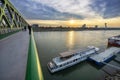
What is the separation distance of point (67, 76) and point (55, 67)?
2332 millimetres

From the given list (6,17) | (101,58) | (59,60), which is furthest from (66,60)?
(6,17)

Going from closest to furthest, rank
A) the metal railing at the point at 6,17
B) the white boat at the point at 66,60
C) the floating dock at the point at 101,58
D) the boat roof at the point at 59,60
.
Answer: the metal railing at the point at 6,17
the white boat at the point at 66,60
the boat roof at the point at 59,60
the floating dock at the point at 101,58

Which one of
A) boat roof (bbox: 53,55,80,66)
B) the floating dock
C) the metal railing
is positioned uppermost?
the metal railing

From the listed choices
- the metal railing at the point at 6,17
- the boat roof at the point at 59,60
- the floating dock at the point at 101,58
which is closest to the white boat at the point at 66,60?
the boat roof at the point at 59,60

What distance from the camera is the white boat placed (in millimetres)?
15672

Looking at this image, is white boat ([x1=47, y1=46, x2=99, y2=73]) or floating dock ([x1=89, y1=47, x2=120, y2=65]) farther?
floating dock ([x1=89, y1=47, x2=120, y2=65])

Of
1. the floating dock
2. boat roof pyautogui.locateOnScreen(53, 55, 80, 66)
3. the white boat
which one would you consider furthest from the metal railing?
the floating dock

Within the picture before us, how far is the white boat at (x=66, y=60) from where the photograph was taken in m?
15.7

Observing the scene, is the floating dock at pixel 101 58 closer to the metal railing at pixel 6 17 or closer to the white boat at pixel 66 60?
the white boat at pixel 66 60

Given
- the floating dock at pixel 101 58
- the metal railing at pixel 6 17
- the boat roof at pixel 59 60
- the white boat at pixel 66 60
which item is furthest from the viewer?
the floating dock at pixel 101 58

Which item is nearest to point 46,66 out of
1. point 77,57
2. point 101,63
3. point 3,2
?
point 77,57

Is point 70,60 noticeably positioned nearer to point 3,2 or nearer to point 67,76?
point 67,76

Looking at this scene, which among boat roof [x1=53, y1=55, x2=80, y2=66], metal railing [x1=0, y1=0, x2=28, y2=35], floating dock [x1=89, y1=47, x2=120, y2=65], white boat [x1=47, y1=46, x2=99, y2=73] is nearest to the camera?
metal railing [x1=0, y1=0, x2=28, y2=35]

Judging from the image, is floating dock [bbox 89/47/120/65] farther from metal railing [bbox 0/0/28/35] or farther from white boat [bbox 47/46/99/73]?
metal railing [bbox 0/0/28/35]
